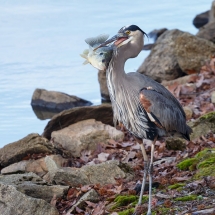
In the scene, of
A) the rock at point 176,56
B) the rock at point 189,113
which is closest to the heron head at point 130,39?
the rock at point 189,113

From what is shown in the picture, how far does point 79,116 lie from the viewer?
13.9 metres

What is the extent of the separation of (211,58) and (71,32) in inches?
372

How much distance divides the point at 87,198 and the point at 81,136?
364 centimetres

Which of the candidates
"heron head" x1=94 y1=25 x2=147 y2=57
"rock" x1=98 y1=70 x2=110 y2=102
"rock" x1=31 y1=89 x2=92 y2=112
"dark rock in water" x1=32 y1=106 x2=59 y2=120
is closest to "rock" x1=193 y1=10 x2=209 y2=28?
"rock" x1=98 y1=70 x2=110 y2=102

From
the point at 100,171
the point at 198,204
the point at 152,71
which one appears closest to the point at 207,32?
the point at 152,71

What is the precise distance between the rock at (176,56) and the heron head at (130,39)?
8.45m

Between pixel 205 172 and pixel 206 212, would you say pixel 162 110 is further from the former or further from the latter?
pixel 206 212

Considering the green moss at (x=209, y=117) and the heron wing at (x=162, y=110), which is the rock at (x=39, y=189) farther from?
the green moss at (x=209, y=117)

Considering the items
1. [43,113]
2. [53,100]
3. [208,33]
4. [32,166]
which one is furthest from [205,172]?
[208,33]

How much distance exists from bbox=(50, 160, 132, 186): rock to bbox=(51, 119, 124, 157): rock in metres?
2.70

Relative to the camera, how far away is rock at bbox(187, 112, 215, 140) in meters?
11.3

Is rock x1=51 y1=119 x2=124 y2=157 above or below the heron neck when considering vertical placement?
below

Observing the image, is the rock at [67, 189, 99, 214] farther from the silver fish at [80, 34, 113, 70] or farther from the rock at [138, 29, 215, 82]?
the rock at [138, 29, 215, 82]

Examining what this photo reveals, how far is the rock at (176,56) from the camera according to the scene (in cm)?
1731
